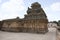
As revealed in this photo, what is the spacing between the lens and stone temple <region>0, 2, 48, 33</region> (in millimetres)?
9758

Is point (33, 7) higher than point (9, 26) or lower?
higher

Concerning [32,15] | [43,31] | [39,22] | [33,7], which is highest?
[33,7]

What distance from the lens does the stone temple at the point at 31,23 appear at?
384 inches

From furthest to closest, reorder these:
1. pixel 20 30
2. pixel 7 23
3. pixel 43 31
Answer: pixel 7 23 < pixel 20 30 < pixel 43 31

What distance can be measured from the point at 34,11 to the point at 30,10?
49cm

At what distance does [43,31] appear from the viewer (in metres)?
9.53

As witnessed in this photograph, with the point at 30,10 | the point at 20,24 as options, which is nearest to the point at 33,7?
the point at 30,10

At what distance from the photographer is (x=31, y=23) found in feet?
33.1

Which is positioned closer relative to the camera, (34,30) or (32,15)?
(34,30)

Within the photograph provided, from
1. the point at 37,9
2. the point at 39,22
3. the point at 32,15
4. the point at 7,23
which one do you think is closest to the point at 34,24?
the point at 39,22

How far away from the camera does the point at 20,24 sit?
10602mm

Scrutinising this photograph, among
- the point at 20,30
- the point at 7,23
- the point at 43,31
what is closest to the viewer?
the point at 43,31

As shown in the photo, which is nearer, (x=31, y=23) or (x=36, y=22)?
(x=36, y=22)

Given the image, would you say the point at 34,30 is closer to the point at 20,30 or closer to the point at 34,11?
the point at 20,30
